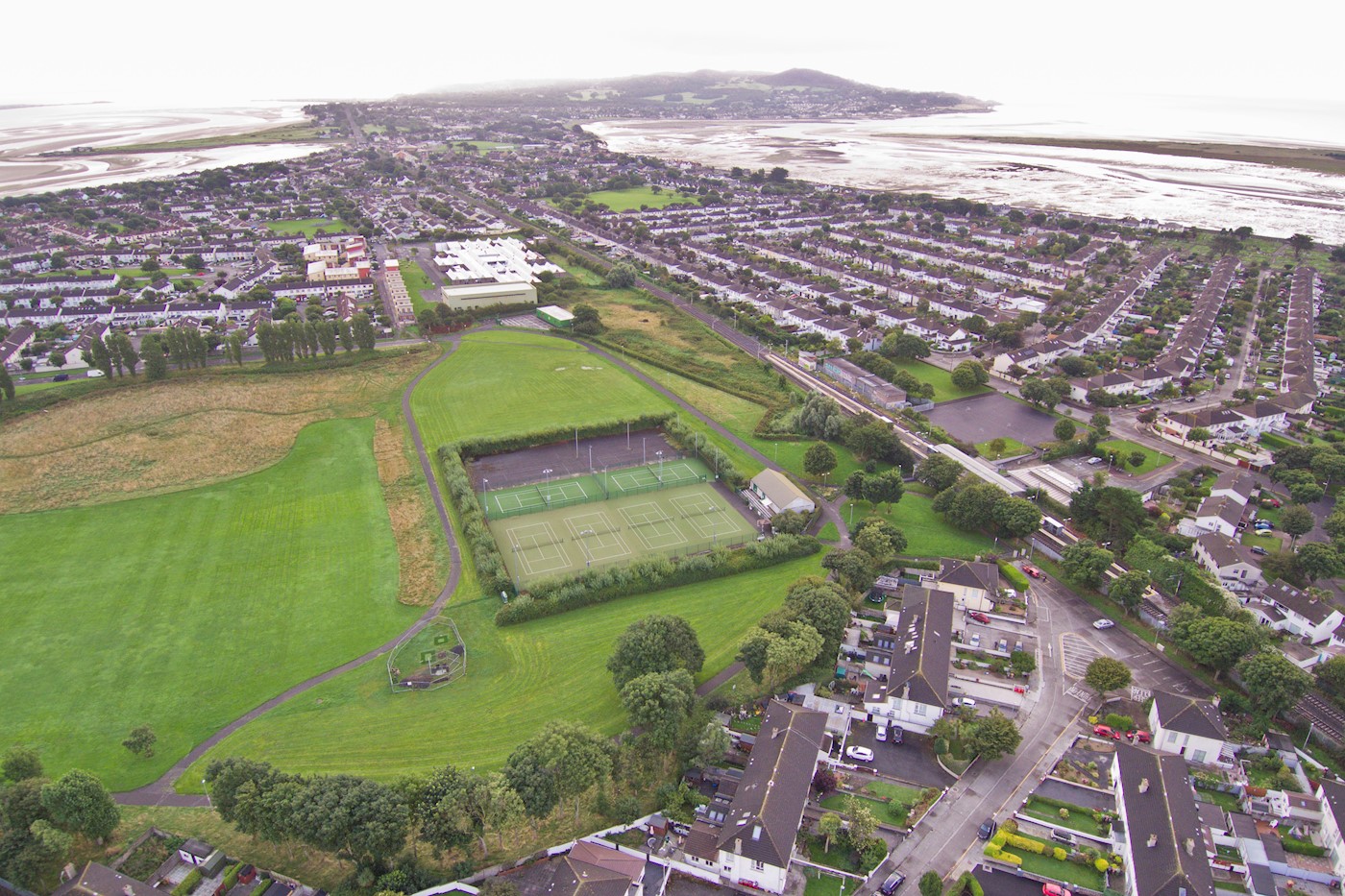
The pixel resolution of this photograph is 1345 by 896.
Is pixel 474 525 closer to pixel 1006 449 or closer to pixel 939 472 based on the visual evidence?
pixel 939 472

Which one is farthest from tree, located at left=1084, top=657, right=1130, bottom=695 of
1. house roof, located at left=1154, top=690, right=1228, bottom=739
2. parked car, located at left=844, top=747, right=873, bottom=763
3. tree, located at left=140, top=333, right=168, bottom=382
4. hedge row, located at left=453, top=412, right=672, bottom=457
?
tree, located at left=140, top=333, right=168, bottom=382

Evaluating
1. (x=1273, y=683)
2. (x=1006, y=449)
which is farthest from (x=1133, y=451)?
(x=1273, y=683)

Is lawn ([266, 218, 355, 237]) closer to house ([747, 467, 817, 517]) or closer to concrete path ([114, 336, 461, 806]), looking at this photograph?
concrete path ([114, 336, 461, 806])

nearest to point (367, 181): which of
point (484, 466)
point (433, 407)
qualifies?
point (433, 407)

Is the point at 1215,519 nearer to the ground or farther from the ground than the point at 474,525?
farther from the ground

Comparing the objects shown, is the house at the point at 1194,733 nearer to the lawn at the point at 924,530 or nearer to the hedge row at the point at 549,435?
the lawn at the point at 924,530
